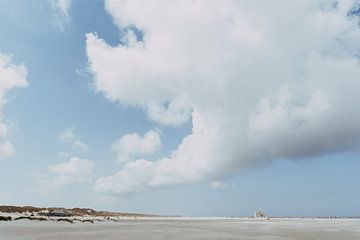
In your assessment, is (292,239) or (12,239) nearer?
(12,239)

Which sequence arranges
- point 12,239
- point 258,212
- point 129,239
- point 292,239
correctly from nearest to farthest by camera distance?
point 12,239 → point 129,239 → point 292,239 → point 258,212

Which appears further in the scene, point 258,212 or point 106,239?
point 258,212

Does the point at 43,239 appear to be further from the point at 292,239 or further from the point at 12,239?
the point at 292,239

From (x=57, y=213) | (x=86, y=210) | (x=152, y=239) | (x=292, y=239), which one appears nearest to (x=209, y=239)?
(x=152, y=239)

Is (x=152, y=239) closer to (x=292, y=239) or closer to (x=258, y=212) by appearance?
(x=292, y=239)

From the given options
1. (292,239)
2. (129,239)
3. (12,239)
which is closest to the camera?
(12,239)

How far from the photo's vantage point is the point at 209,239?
33594mm

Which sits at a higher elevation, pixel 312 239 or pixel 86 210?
pixel 86 210

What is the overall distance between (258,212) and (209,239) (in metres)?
133

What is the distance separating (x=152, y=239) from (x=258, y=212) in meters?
135

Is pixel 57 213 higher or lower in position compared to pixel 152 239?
higher

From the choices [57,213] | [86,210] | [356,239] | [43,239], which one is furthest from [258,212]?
[43,239]

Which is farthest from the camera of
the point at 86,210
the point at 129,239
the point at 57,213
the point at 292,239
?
the point at 86,210

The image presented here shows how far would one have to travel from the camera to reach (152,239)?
108 feet
